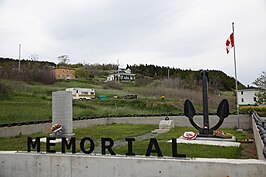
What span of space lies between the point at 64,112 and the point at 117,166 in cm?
650

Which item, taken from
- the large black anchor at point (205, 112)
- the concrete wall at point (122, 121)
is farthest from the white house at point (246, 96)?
the large black anchor at point (205, 112)

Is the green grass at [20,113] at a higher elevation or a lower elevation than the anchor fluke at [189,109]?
lower

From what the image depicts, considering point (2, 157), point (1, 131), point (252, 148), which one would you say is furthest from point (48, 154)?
point (1, 131)

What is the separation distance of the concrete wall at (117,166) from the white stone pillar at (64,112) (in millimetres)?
4788

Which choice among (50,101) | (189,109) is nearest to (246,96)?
(50,101)

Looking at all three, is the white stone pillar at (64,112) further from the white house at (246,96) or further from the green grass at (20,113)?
the white house at (246,96)

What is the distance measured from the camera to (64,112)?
10.9 metres

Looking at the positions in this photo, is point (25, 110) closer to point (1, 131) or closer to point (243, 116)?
point (1, 131)

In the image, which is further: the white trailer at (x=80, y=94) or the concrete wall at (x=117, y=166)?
the white trailer at (x=80, y=94)

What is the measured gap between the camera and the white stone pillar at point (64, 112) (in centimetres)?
1087

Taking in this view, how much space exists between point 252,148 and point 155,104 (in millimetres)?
17524

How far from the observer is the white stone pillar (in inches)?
428

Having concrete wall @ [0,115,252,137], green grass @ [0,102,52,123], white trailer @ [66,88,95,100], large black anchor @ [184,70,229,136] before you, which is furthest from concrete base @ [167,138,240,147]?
white trailer @ [66,88,95,100]

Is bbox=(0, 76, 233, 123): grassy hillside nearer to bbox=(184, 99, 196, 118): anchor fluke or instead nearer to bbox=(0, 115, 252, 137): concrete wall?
bbox=(0, 115, 252, 137): concrete wall
